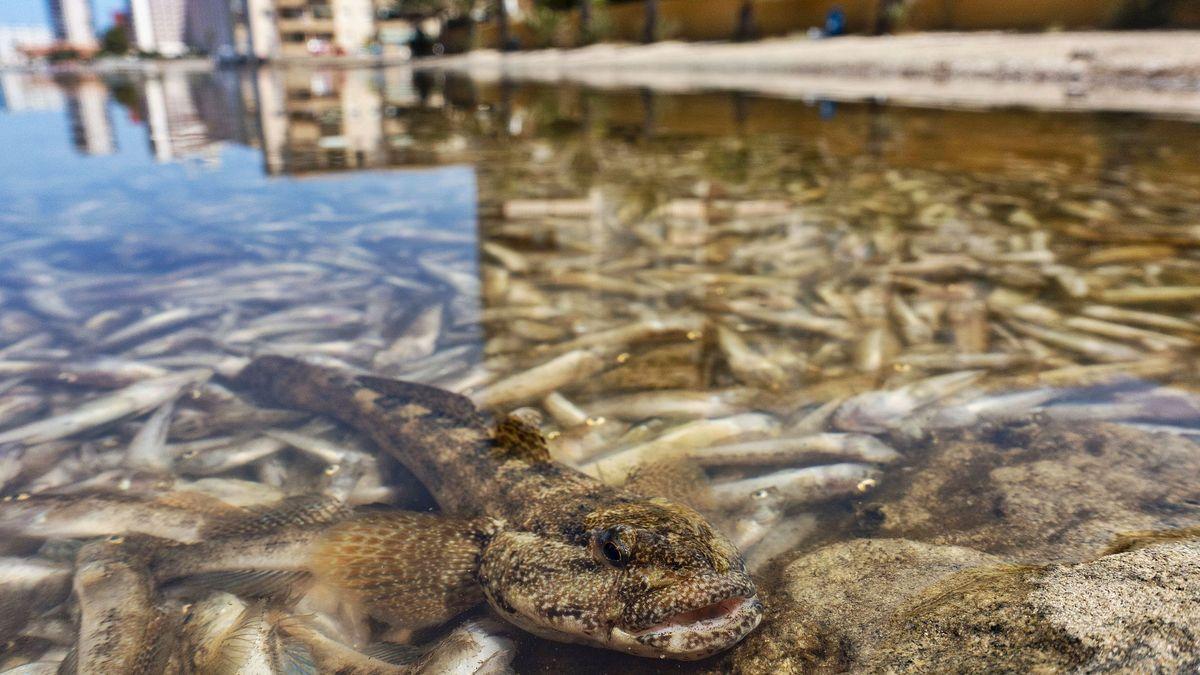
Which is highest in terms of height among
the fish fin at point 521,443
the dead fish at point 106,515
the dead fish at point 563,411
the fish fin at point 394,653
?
the fish fin at point 521,443

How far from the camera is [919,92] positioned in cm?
1644

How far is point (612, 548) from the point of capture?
1954 millimetres

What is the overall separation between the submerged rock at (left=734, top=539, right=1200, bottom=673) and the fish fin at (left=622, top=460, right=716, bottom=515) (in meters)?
0.41

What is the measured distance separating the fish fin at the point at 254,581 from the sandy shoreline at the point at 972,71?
1455cm

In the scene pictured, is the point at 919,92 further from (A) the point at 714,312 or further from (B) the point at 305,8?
(B) the point at 305,8

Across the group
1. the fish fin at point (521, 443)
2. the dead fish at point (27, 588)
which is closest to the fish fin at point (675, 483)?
the fish fin at point (521, 443)

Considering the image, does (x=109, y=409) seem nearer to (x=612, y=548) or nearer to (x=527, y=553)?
(x=527, y=553)

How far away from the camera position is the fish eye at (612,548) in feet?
6.31

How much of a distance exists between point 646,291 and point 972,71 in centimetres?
1912

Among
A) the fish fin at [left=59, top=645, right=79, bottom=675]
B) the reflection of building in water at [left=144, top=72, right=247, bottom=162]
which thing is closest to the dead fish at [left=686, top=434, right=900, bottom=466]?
the fish fin at [left=59, top=645, right=79, bottom=675]

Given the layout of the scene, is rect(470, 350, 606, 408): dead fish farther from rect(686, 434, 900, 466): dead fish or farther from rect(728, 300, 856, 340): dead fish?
rect(728, 300, 856, 340): dead fish

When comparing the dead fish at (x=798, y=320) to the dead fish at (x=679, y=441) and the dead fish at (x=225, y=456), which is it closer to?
the dead fish at (x=679, y=441)

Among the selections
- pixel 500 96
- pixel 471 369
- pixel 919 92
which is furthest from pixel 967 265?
pixel 500 96

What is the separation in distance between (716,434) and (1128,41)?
21255 mm
